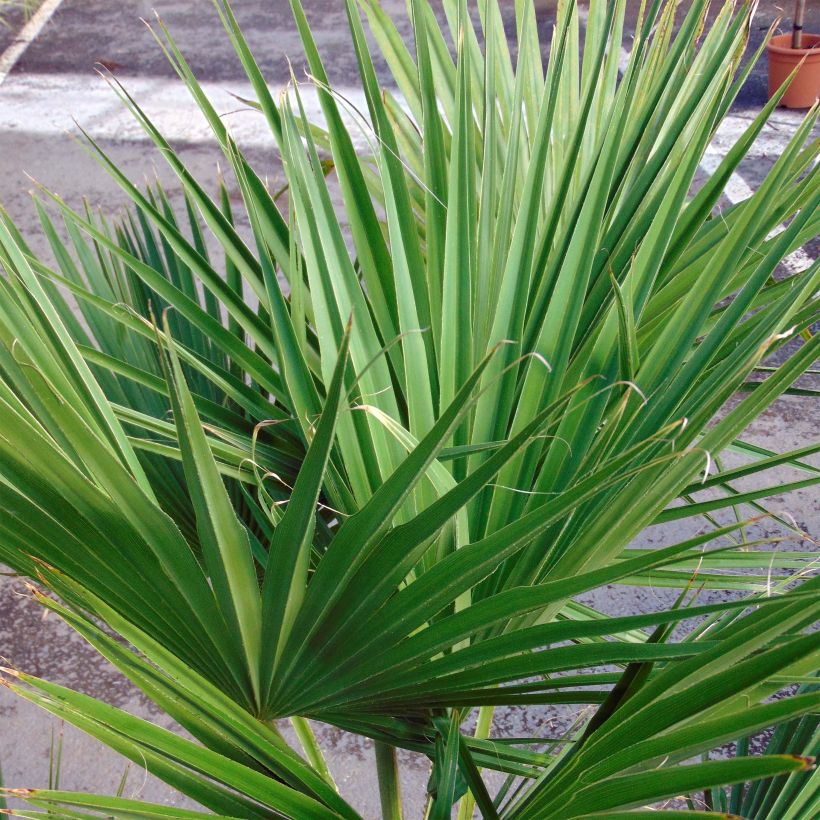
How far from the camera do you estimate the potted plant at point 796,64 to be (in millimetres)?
3590

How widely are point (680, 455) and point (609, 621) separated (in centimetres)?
12

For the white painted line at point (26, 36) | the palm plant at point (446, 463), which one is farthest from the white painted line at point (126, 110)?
the palm plant at point (446, 463)

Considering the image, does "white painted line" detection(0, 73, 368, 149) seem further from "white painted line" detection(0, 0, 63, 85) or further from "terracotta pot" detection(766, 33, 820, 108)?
"terracotta pot" detection(766, 33, 820, 108)

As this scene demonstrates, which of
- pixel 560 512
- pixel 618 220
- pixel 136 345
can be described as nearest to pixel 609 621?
pixel 560 512

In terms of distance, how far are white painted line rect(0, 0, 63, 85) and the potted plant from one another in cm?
330

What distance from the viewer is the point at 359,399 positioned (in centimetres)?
82

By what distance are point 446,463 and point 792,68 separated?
3.50 meters

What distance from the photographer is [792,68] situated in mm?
3688

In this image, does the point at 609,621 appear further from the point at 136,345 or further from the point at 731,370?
the point at 136,345

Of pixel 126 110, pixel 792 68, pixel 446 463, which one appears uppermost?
pixel 446 463

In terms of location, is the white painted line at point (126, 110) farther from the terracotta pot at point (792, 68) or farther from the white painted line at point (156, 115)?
the terracotta pot at point (792, 68)

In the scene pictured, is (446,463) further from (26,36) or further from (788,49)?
(26,36)

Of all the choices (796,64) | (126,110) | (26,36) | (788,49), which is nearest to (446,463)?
(788,49)

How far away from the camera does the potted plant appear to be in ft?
11.8
